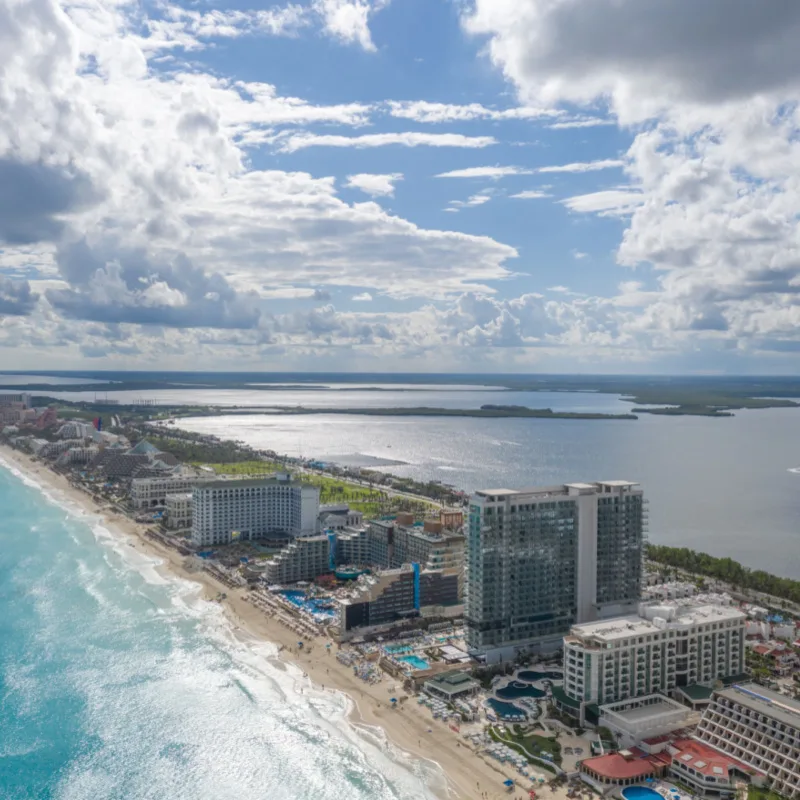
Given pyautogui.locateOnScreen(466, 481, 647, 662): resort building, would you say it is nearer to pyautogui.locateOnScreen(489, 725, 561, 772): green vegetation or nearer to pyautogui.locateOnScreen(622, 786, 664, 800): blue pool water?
pyautogui.locateOnScreen(489, 725, 561, 772): green vegetation

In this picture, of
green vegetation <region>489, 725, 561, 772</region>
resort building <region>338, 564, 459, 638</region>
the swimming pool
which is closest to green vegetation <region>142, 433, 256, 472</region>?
resort building <region>338, 564, 459, 638</region>

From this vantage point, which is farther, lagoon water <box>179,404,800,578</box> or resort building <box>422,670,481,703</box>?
lagoon water <box>179,404,800,578</box>

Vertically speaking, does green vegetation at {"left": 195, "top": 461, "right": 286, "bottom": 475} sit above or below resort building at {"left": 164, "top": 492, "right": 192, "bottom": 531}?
below

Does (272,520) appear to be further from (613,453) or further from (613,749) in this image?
(613,453)

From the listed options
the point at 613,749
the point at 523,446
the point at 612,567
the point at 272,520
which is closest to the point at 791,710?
the point at 613,749

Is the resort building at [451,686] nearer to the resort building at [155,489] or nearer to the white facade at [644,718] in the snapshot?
the white facade at [644,718]

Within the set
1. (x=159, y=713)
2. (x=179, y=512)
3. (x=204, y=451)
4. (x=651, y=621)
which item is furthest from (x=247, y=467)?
(x=651, y=621)
